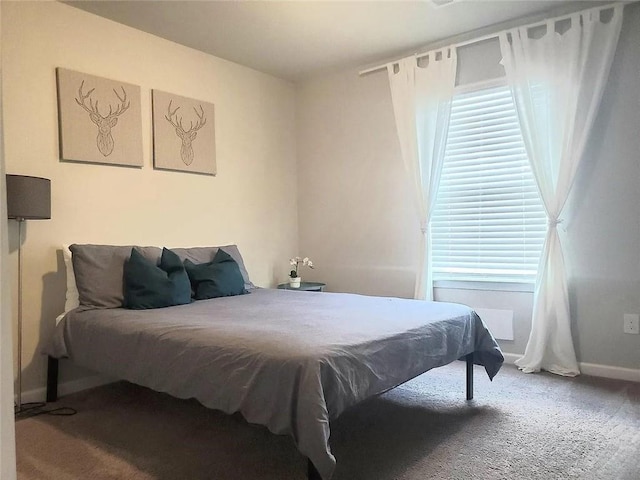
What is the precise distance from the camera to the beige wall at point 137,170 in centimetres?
308

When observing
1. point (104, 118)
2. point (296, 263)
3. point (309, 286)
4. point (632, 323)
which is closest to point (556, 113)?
point (632, 323)

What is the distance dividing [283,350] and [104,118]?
2397mm

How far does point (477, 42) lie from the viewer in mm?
3824

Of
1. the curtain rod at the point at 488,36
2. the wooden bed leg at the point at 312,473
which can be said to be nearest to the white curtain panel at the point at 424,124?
the curtain rod at the point at 488,36

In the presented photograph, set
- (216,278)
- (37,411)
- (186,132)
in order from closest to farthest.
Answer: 1. (37,411)
2. (216,278)
3. (186,132)

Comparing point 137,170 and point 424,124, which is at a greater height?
point 424,124

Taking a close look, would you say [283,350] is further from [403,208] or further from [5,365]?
[403,208]

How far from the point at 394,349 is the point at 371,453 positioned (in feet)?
1.59

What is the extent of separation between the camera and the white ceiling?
335 centimetres

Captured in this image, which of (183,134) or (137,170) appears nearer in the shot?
(137,170)

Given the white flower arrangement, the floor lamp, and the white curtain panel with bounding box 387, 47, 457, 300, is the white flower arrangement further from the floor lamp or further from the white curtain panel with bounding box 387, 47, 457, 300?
the floor lamp

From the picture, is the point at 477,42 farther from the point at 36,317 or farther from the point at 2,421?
the point at 2,421

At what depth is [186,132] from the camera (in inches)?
156

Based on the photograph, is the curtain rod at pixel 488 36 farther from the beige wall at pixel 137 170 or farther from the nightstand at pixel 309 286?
the nightstand at pixel 309 286
